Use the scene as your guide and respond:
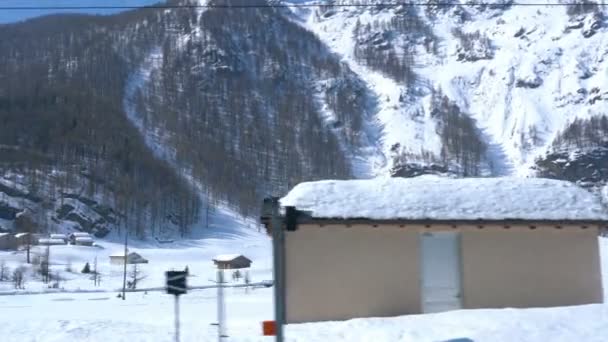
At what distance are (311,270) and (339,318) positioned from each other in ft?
3.55

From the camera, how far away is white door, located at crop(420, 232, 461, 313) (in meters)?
16.8

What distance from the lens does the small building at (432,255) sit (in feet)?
54.4

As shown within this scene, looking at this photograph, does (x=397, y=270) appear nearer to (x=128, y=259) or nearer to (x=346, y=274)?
(x=346, y=274)

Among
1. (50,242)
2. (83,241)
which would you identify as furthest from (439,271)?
(83,241)

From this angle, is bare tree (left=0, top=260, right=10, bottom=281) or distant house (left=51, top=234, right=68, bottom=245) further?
→ distant house (left=51, top=234, right=68, bottom=245)

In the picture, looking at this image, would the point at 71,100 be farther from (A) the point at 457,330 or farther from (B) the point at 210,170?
(A) the point at 457,330

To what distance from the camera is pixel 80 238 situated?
112 meters

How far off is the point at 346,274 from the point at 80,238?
100312 mm

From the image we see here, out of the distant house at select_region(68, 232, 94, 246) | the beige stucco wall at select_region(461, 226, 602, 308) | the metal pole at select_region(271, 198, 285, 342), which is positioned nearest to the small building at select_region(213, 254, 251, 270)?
the distant house at select_region(68, 232, 94, 246)

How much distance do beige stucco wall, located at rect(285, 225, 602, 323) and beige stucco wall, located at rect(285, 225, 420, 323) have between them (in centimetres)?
2

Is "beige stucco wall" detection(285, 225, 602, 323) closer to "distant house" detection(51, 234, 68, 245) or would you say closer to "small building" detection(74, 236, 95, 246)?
"distant house" detection(51, 234, 68, 245)

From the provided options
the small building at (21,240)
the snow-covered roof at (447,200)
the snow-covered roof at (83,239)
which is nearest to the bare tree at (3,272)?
the small building at (21,240)

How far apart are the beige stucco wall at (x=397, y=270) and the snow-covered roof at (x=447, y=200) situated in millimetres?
283

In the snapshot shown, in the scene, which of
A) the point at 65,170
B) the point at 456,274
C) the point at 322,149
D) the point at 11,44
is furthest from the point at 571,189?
the point at 11,44
